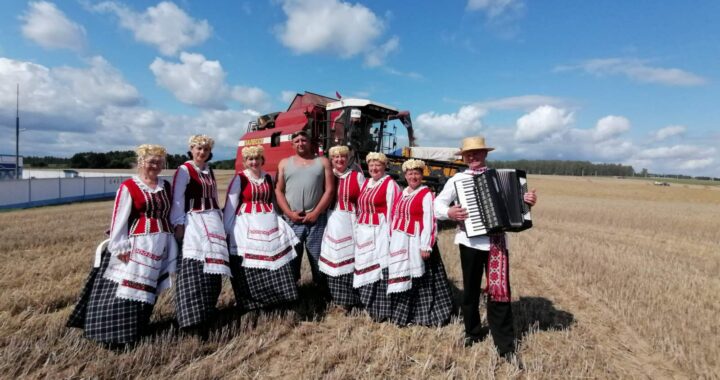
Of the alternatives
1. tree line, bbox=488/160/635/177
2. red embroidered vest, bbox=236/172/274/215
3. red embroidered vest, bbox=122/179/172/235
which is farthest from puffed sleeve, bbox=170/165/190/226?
tree line, bbox=488/160/635/177

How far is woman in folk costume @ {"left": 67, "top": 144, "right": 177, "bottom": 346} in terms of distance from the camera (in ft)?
10.9

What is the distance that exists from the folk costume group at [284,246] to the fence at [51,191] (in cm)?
2012

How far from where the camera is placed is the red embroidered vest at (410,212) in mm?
4012

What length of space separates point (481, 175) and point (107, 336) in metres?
3.47

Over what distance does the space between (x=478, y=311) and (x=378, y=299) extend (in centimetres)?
105

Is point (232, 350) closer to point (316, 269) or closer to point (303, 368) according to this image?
point (303, 368)

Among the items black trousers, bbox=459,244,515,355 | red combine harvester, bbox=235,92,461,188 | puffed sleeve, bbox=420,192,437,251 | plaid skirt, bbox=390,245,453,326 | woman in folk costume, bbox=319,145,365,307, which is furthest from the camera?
red combine harvester, bbox=235,92,461,188

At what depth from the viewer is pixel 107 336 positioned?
10.8ft

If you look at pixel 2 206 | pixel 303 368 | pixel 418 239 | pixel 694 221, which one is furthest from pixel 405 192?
pixel 2 206

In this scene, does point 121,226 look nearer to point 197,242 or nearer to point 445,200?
point 197,242

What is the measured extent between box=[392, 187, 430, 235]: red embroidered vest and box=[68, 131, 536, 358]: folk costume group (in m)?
0.01

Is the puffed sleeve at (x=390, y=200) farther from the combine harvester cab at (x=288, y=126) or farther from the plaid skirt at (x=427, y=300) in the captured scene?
the combine harvester cab at (x=288, y=126)

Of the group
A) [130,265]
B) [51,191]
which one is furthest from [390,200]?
[51,191]

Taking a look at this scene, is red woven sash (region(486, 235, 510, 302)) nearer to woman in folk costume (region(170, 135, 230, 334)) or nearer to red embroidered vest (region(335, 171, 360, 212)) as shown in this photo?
red embroidered vest (region(335, 171, 360, 212))
